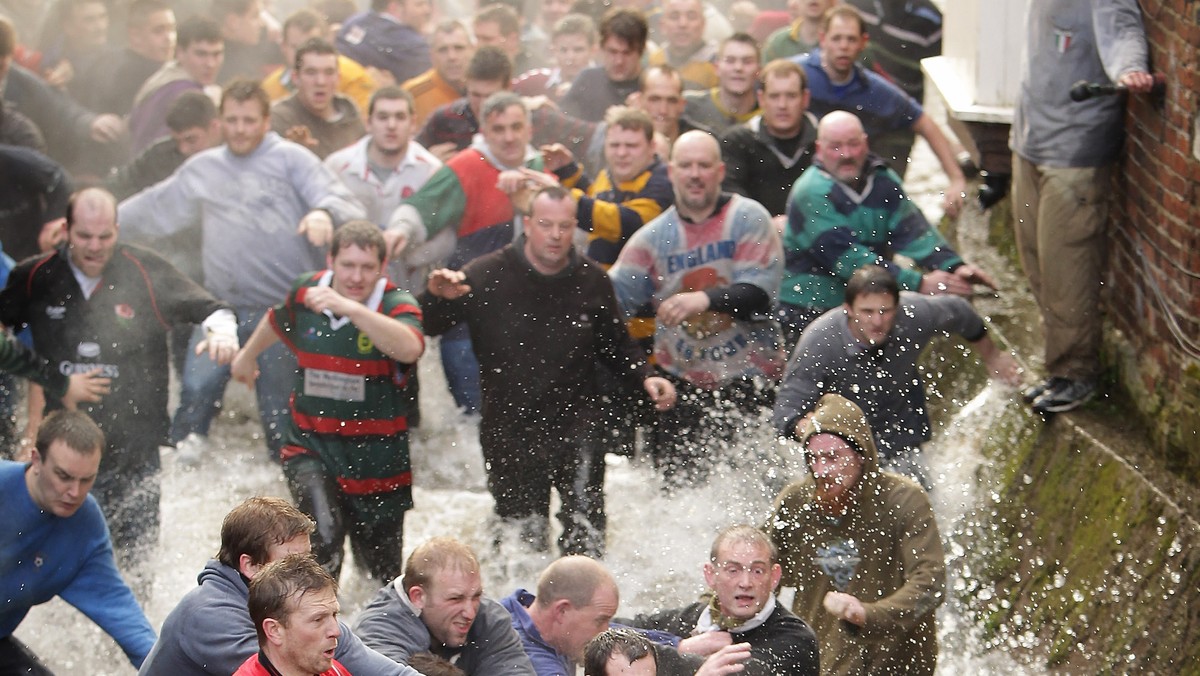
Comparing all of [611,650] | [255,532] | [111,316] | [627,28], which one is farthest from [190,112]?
[611,650]

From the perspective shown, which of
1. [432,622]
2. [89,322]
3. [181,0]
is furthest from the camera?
[181,0]

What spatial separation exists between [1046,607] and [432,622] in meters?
2.80

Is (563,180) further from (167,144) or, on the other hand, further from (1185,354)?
(1185,354)

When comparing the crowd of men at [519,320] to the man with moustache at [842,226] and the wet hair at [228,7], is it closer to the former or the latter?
the man with moustache at [842,226]

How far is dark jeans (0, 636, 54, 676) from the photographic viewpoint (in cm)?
652

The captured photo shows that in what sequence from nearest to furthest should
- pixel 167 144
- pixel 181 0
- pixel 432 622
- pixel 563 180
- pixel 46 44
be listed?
pixel 432 622 < pixel 563 180 < pixel 167 144 < pixel 46 44 < pixel 181 0

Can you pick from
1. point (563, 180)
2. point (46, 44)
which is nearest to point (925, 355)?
point (563, 180)

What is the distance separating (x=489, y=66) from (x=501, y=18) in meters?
1.85

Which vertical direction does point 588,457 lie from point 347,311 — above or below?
below

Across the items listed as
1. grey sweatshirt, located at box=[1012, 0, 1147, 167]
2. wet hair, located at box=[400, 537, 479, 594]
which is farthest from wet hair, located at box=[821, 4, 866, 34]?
wet hair, located at box=[400, 537, 479, 594]

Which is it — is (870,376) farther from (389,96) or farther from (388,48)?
(388,48)

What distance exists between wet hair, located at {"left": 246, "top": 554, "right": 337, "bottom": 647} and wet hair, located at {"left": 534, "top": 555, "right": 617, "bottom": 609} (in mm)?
1397

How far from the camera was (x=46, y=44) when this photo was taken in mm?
12305

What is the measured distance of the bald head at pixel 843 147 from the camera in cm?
829
